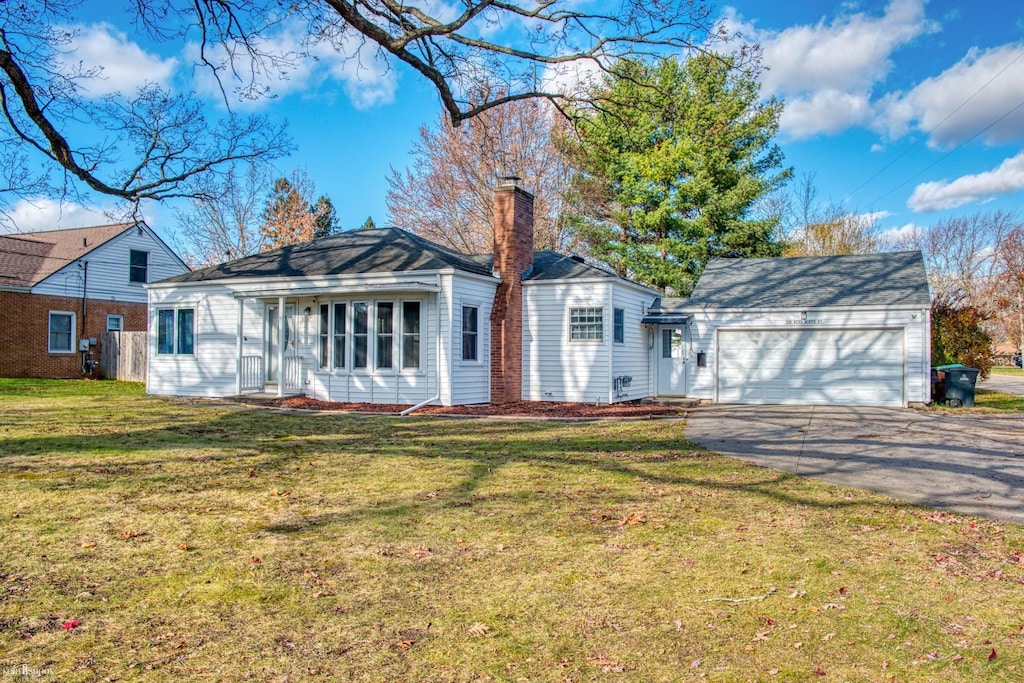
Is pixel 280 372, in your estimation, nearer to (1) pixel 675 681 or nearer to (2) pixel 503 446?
(2) pixel 503 446

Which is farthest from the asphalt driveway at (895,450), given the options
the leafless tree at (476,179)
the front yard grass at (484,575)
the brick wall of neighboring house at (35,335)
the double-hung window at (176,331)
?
the brick wall of neighboring house at (35,335)

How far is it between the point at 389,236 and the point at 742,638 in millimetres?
16407

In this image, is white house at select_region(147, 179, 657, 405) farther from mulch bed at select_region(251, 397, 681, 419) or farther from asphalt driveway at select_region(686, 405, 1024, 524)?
asphalt driveway at select_region(686, 405, 1024, 524)

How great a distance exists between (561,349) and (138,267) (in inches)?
831

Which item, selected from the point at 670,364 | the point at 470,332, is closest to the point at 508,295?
the point at 470,332

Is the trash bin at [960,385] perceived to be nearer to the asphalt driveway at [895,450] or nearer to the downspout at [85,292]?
the asphalt driveway at [895,450]

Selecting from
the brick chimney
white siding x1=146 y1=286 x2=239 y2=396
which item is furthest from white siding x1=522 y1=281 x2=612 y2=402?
white siding x1=146 y1=286 x2=239 y2=396

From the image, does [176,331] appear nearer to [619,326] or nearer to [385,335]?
[385,335]

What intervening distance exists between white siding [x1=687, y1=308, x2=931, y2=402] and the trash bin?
73 cm

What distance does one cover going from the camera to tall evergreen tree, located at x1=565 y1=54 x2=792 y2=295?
96.1 ft

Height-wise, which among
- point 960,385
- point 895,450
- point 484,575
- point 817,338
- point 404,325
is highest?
point 404,325

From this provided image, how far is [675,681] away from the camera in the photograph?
3.17m

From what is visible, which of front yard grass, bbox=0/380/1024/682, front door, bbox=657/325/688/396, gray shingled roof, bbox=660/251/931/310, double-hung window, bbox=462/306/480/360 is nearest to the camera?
front yard grass, bbox=0/380/1024/682

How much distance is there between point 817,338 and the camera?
18.5 metres
